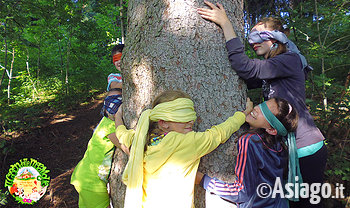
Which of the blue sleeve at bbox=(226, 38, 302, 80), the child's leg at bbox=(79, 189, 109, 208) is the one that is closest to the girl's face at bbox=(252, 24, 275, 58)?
the blue sleeve at bbox=(226, 38, 302, 80)

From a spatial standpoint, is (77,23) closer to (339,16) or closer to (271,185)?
(339,16)

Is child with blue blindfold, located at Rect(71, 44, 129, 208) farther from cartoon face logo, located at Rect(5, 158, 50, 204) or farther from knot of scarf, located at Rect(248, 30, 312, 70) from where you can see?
cartoon face logo, located at Rect(5, 158, 50, 204)

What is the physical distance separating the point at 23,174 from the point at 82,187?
3271 millimetres

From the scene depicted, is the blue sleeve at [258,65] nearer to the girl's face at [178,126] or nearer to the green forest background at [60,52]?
the girl's face at [178,126]

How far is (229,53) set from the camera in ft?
5.46

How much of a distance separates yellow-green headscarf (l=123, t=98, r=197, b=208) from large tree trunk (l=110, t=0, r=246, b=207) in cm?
23

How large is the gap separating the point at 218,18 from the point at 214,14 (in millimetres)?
47

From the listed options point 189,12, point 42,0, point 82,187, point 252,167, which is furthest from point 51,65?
point 252,167

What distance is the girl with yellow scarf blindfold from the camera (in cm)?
141

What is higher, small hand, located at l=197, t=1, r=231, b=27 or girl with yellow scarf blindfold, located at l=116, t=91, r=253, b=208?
small hand, located at l=197, t=1, r=231, b=27

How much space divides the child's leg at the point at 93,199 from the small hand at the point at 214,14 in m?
2.04

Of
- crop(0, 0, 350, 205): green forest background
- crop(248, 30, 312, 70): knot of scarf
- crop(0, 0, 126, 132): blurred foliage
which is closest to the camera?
crop(248, 30, 312, 70): knot of scarf

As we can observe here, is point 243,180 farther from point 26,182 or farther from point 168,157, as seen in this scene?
point 26,182

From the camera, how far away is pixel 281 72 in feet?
5.38
